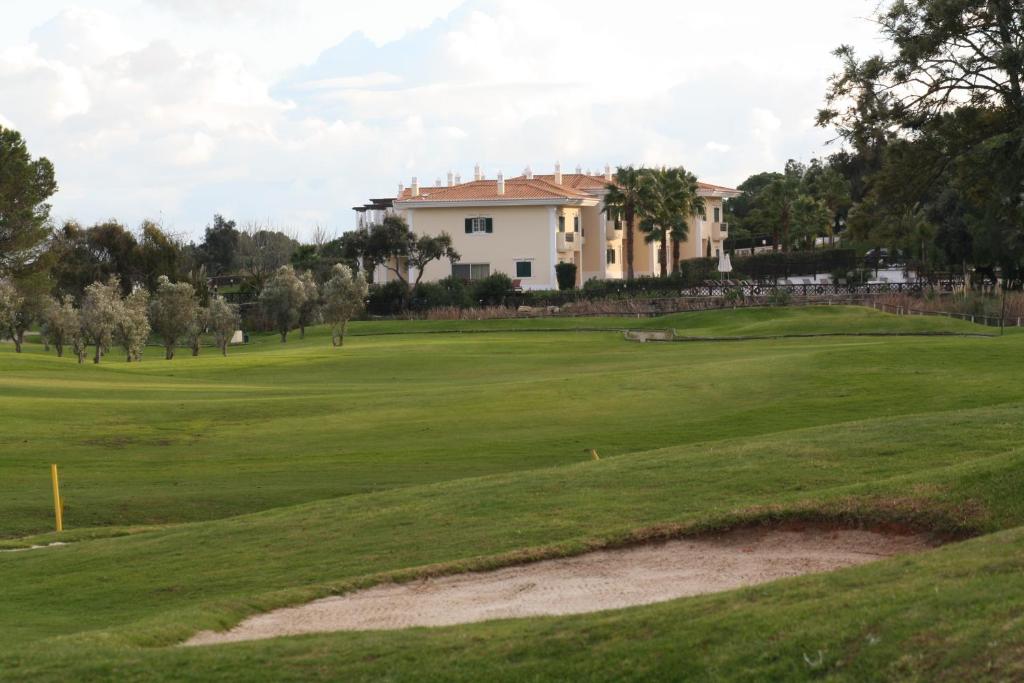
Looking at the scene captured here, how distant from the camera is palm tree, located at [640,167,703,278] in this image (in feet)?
346

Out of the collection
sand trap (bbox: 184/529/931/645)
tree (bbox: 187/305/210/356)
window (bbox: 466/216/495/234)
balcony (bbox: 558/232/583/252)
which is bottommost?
sand trap (bbox: 184/529/931/645)

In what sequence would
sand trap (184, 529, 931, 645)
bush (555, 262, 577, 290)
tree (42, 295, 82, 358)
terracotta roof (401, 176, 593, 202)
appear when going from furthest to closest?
1. terracotta roof (401, 176, 593, 202)
2. bush (555, 262, 577, 290)
3. tree (42, 295, 82, 358)
4. sand trap (184, 529, 931, 645)

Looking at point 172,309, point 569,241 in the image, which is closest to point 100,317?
point 172,309

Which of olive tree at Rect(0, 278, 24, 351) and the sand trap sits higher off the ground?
olive tree at Rect(0, 278, 24, 351)

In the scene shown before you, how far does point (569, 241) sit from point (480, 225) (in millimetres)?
7182

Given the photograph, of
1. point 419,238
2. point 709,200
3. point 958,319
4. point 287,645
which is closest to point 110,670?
point 287,645

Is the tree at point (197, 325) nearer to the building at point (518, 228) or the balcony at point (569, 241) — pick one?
the building at point (518, 228)

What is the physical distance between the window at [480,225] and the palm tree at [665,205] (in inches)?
478

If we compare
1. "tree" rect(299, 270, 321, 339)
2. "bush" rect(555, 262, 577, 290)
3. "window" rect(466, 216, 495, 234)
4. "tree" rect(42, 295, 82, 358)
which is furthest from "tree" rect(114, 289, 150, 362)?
"window" rect(466, 216, 495, 234)

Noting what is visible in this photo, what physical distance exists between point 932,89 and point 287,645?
22979 mm

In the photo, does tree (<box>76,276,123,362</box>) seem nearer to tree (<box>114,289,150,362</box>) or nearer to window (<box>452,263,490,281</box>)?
tree (<box>114,289,150,362</box>)

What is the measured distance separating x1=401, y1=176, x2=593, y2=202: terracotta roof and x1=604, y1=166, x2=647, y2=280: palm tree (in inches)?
176

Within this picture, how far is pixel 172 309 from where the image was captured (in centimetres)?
7238

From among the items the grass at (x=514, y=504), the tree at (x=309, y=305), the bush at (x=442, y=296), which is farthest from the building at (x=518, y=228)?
the grass at (x=514, y=504)
